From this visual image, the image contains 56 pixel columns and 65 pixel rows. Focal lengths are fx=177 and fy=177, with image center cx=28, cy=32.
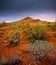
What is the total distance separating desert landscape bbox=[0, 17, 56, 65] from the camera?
125 inches

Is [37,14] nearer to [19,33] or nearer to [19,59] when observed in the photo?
[19,33]

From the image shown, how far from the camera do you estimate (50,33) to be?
135 inches

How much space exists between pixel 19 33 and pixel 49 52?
728 millimetres

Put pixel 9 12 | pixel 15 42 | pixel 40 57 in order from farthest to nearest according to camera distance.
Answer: pixel 9 12
pixel 15 42
pixel 40 57

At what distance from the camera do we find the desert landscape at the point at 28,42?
3164 millimetres

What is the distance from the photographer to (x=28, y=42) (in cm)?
338

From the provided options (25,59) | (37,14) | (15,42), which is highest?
(37,14)

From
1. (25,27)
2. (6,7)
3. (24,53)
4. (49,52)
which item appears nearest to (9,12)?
(6,7)

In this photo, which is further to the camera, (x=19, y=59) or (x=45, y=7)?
(x=45, y=7)

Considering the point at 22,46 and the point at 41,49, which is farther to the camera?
the point at 22,46

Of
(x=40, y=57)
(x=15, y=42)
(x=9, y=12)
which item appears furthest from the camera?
(x=9, y=12)

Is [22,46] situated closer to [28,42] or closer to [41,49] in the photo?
[28,42]

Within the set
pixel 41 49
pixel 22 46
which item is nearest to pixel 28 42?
pixel 22 46

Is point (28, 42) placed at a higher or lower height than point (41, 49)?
higher
